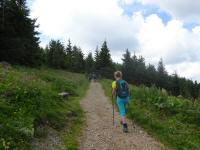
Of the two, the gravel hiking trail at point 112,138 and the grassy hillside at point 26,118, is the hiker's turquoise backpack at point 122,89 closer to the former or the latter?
the gravel hiking trail at point 112,138

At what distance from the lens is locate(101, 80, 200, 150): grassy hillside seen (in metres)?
10.6

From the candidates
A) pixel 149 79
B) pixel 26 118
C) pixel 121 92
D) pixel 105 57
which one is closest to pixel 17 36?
pixel 121 92

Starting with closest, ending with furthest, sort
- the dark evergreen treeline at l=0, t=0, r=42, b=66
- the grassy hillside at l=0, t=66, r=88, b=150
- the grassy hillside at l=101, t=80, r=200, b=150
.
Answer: the grassy hillside at l=0, t=66, r=88, b=150, the grassy hillside at l=101, t=80, r=200, b=150, the dark evergreen treeline at l=0, t=0, r=42, b=66

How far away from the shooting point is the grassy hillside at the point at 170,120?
417 inches

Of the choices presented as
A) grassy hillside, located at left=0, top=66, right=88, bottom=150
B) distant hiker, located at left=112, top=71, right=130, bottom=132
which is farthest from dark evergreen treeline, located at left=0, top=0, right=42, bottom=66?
distant hiker, located at left=112, top=71, right=130, bottom=132

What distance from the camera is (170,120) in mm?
12969

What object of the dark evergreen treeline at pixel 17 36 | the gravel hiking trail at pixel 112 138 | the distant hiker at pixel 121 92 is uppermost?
the dark evergreen treeline at pixel 17 36

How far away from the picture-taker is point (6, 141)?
7602 mm

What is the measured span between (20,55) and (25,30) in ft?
16.5

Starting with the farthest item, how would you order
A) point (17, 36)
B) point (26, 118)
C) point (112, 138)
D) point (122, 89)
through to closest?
1. point (17, 36)
2. point (122, 89)
3. point (112, 138)
4. point (26, 118)

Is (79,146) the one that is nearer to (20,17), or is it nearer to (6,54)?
(6,54)

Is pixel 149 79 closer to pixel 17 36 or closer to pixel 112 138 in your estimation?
pixel 17 36

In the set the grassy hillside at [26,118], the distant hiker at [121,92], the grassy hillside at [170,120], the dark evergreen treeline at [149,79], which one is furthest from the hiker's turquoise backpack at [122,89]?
the dark evergreen treeline at [149,79]

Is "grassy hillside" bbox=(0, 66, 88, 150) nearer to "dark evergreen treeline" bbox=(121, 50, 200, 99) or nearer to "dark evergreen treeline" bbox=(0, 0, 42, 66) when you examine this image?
"dark evergreen treeline" bbox=(0, 0, 42, 66)
